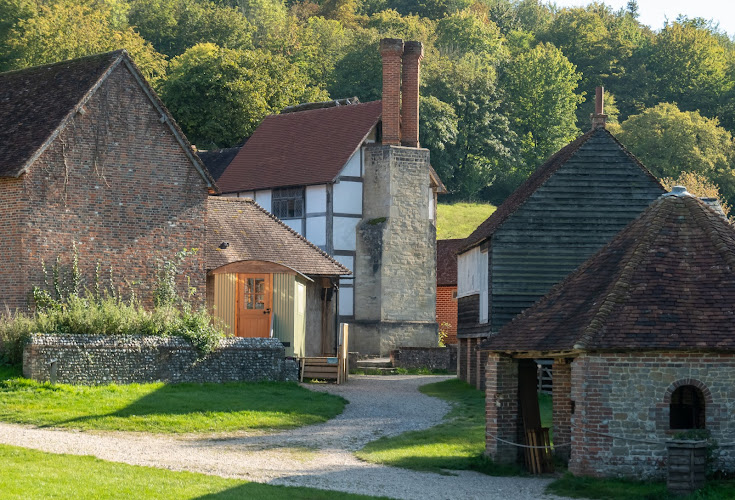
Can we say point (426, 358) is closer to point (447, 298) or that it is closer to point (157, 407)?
point (447, 298)

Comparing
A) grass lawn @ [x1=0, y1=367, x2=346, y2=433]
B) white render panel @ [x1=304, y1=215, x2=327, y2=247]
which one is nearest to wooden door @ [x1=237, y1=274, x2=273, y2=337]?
grass lawn @ [x1=0, y1=367, x2=346, y2=433]

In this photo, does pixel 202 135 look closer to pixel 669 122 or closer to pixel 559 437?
pixel 669 122

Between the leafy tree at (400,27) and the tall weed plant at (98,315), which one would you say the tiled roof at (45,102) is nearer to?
the tall weed plant at (98,315)

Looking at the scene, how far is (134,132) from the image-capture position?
3048cm

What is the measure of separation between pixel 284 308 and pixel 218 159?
2065cm

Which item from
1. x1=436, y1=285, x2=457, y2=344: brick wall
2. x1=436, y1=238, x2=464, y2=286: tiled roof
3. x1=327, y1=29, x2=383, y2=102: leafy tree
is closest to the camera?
x1=436, y1=285, x2=457, y2=344: brick wall

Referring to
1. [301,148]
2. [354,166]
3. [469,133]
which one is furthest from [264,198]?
[469,133]

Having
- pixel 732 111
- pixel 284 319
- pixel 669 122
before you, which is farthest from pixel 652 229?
pixel 732 111

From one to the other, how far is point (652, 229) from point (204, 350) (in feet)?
38.0

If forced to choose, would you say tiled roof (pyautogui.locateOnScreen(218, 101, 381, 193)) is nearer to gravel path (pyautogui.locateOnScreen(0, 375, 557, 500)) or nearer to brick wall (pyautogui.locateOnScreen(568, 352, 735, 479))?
gravel path (pyautogui.locateOnScreen(0, 375, 557, 500))

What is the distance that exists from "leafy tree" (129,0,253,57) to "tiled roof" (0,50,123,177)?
53706 millimetres

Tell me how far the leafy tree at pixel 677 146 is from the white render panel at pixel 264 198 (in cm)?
3567

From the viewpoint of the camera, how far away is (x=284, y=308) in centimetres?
3356

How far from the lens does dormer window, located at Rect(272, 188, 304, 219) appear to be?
44844 millimetres
